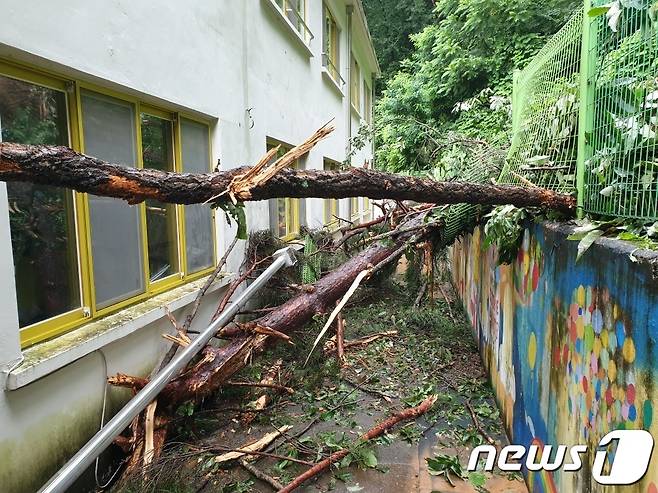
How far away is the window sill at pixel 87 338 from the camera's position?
2309 mm

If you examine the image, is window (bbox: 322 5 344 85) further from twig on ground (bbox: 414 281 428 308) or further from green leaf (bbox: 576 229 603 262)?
green leaf (bbox: 576 229 603 262)

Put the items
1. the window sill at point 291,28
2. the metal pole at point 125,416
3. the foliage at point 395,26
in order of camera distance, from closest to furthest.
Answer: the metal pole at point 125,416
the window sill at point 291,28
the foliage at point 395,26

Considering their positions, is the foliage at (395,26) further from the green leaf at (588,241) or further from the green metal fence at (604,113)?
the green leaf at (588,241)

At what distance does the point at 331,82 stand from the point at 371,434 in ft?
28.2

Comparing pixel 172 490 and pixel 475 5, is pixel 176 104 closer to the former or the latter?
pixel 172 490

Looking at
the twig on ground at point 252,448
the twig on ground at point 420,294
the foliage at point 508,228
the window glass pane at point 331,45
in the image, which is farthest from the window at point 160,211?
the window glass pane at point 331,45

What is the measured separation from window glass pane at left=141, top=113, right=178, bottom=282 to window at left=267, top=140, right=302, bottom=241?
2.65m

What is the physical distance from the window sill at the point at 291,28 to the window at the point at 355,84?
545cm

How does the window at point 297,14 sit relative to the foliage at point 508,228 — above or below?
above

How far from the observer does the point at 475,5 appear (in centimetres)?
960

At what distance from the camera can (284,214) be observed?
7730 mm

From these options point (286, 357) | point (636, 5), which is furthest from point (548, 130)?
point (286, 357)

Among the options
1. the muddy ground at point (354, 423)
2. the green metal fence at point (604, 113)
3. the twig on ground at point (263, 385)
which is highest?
the green metal fence at point (604, 113)

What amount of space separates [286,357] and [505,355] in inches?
91.5
